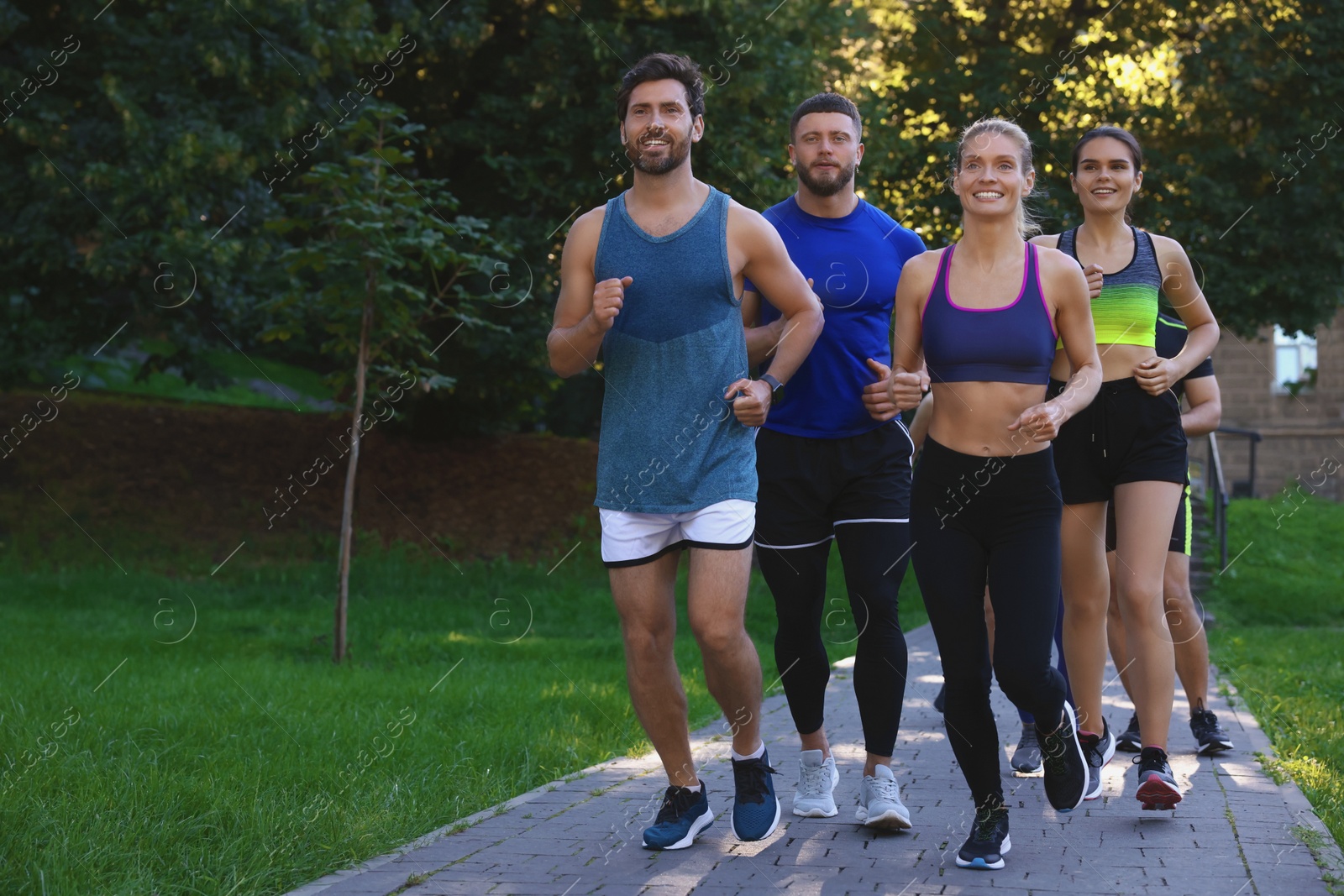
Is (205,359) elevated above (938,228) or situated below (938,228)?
below

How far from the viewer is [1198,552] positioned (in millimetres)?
15266

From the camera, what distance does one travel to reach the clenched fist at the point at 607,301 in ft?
13.3

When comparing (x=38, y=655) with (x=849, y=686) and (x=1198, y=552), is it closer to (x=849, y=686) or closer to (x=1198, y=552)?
(x=849, y=686)

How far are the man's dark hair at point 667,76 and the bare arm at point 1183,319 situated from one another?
1920 mm

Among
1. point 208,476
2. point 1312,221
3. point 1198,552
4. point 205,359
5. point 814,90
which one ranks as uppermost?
point 814,90

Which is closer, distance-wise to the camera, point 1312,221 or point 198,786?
point 198,786

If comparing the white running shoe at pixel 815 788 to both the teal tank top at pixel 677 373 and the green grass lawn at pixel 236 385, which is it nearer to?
the teal tank top at pixel 677 373

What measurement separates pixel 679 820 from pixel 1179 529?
96.1 inches

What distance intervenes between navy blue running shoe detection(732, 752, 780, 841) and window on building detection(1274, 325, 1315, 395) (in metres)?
25.7

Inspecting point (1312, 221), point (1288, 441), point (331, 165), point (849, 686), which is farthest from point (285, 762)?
point (1288, 441)

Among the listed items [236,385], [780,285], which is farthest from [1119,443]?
[236,385]

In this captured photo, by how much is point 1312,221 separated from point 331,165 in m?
12.5

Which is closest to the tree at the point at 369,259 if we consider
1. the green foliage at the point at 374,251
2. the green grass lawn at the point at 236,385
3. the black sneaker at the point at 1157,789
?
the green foliage at the point at 374,251

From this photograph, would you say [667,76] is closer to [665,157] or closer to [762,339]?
[665,157]
